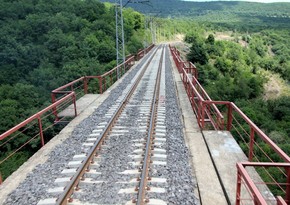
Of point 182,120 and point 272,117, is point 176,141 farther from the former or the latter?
point 272,117

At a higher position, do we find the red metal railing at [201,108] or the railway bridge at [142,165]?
the red metal railing at [201,108]

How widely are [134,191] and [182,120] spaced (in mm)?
5624

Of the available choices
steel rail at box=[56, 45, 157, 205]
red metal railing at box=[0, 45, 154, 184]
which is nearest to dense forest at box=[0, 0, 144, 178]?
red metal railing at box=[0, 45, 154, 184]

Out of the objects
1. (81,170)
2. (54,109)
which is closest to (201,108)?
(81,170)

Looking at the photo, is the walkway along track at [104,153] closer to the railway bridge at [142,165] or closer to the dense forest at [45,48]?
the railway bridge at [142,165]

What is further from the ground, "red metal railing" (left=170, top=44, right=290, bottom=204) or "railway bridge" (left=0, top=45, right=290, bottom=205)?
"red metal railing" (left=170, top=44, right=290, bottom=204)

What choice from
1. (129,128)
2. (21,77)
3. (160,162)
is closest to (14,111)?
(21,77)

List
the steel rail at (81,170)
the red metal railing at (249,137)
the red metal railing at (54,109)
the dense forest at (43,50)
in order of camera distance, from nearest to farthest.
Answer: the red metal railing at (249,137) → the steel rail at (81,170) → the red metal railing at (54,109) → the dense forest at (43,50)

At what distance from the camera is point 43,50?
5666 centimetres

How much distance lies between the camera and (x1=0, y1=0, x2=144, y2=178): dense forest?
130 ft

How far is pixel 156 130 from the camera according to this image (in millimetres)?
10125

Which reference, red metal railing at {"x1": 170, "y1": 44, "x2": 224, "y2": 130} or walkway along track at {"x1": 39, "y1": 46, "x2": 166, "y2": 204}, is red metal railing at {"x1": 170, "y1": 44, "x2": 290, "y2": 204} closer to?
red metal railing at {"x1": 170, "y1": 44, "x2": 224, "y2": 130}

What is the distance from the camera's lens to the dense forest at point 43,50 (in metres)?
39.6

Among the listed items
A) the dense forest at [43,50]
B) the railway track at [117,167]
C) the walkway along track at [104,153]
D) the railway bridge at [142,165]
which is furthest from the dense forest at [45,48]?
the railway bridge at [142,165]
